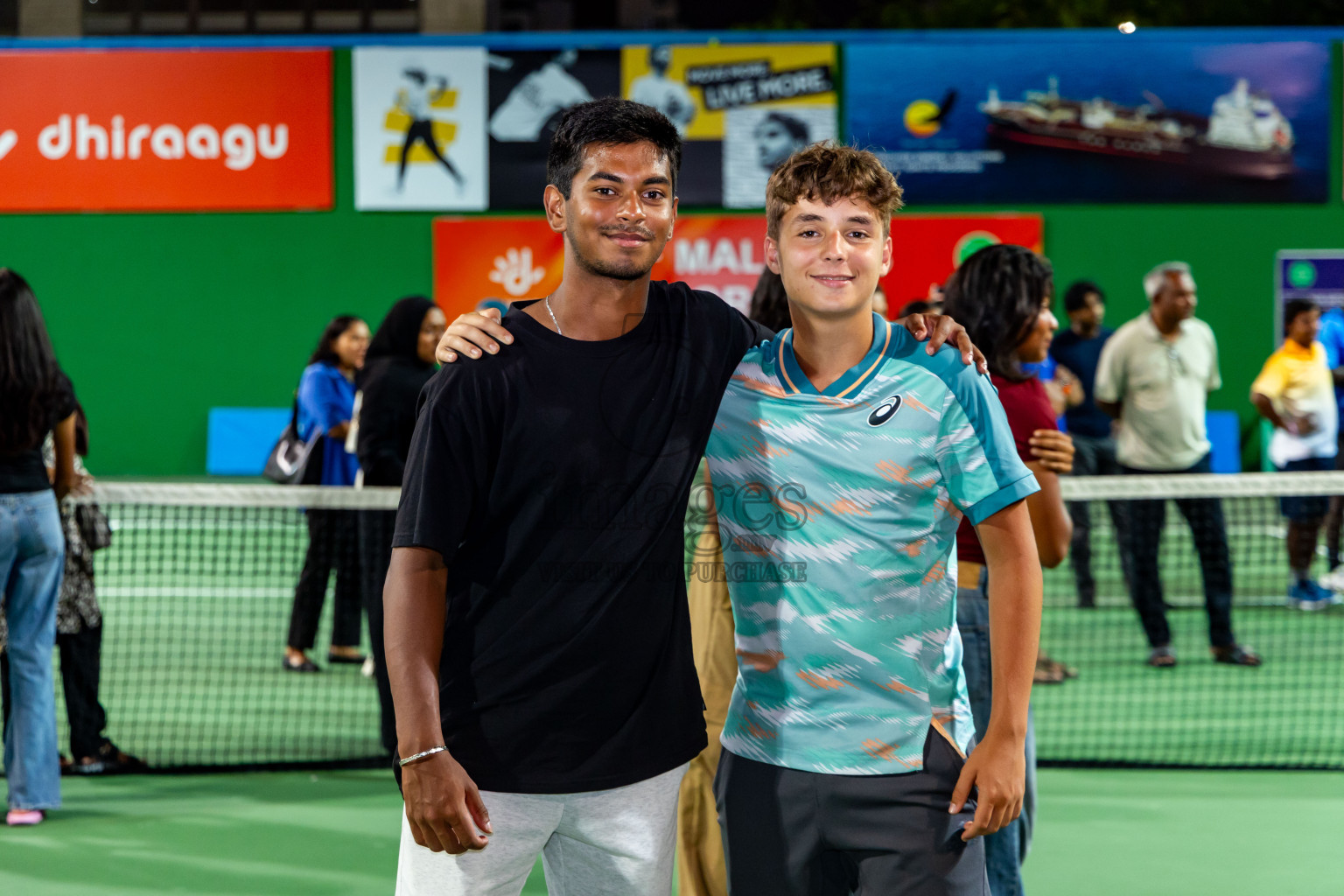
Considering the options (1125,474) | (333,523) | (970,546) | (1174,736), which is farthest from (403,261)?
(970,546)

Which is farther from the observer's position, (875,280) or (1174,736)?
(1174,736)

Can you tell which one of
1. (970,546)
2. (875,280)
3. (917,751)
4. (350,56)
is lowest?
(917,751)

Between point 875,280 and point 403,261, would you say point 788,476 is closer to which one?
point 875,280

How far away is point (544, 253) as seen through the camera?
14422 mm

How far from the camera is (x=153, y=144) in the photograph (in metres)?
14.5

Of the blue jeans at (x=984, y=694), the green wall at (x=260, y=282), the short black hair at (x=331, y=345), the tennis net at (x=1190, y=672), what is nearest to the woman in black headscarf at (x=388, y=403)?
the short black hair at (x=331, y=345)

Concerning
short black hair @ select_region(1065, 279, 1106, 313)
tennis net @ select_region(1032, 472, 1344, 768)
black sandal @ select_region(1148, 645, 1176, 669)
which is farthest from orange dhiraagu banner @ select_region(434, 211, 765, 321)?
black sandal @ select_region(1148, 645, 1176, 669)

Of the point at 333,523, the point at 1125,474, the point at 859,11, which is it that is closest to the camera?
the point at 333,523

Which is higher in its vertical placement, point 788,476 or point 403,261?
point 403,261

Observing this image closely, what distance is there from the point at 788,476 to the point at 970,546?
0.93 m

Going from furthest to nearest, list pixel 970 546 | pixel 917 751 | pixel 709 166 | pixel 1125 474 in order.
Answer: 1. pixel 709 166
2. pixel 1125 474
3. pixel 970 546
4. pixel 917 751

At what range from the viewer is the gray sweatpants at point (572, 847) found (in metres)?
2.31

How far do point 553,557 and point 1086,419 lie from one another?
683cm

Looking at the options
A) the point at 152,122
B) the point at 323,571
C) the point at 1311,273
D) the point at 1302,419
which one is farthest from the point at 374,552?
the point at 1311,273
